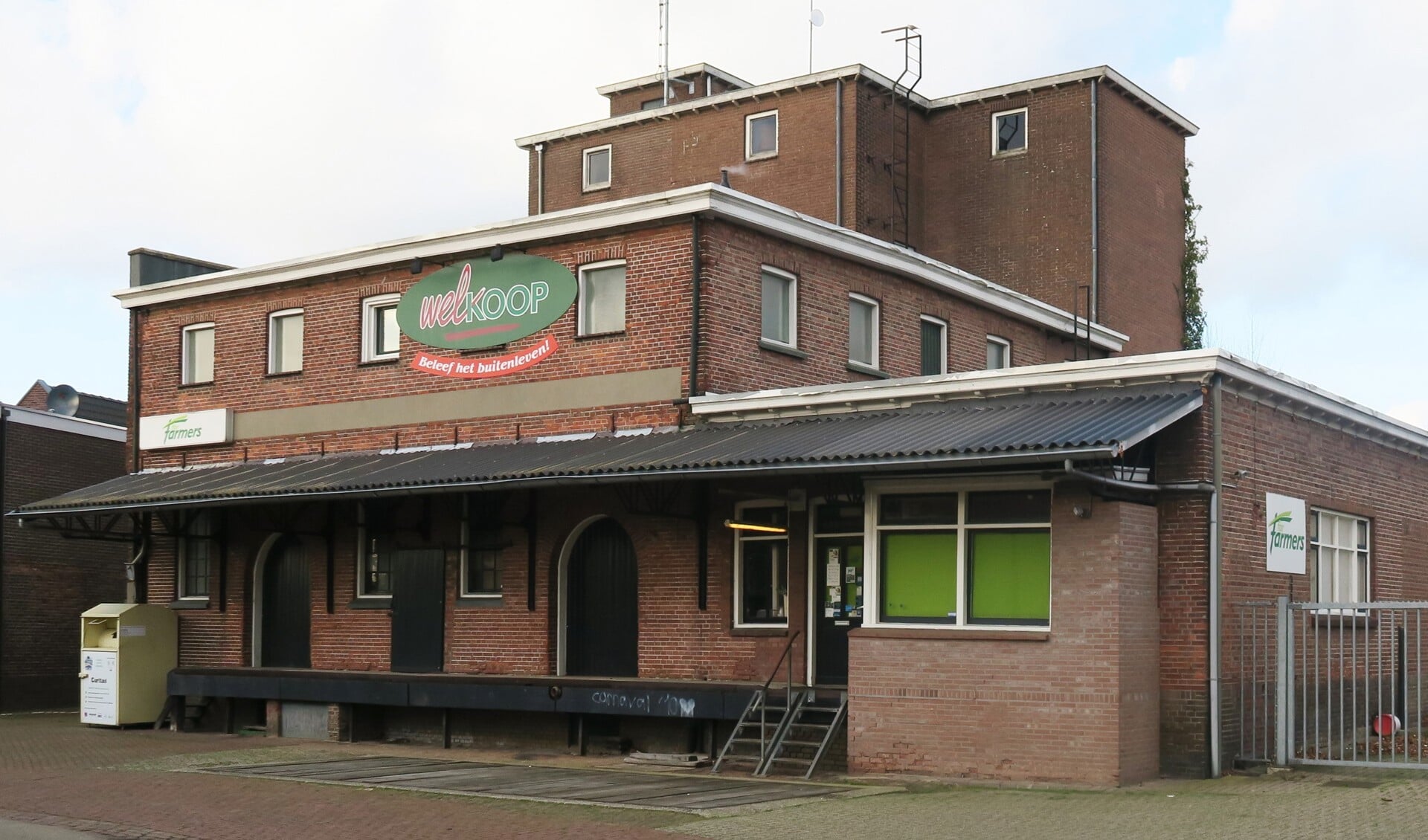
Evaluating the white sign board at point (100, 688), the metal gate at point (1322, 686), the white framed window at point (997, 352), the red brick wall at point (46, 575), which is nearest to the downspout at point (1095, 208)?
the white framed window at point (997, 352)

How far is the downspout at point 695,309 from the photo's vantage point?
22.2m

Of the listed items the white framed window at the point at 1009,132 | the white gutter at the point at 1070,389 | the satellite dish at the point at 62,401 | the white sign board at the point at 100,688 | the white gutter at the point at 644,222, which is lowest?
the white sign board at the point at 100,688

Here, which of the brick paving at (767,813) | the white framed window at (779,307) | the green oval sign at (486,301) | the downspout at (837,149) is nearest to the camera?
the brick paving at (767,813)

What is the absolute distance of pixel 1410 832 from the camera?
13.3 metres

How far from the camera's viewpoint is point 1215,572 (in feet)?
58.3

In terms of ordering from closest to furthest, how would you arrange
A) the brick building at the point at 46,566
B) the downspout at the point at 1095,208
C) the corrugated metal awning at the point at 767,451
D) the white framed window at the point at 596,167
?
the corrugated metal awning at the point at 767,451 → the brick building at the point at 46,566 → the downspout at the point at 1095,208 → the white framed window at the point at 596,167

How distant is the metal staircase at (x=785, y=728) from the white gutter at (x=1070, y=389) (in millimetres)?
3045

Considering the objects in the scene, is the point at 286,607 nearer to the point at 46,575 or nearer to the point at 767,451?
the point at 46,575

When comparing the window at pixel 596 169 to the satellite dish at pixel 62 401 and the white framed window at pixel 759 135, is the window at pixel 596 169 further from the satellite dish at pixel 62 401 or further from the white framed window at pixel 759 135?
the satellite dish at pixel 62 401

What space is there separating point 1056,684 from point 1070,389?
354 centimetres

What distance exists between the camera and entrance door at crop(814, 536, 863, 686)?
2075cm

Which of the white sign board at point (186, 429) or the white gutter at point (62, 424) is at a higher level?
the white gutter at point (62, 424)

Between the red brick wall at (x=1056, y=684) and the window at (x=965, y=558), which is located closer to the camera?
the red brick wall at (x=1056, y=684)

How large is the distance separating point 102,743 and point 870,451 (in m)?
13.5
